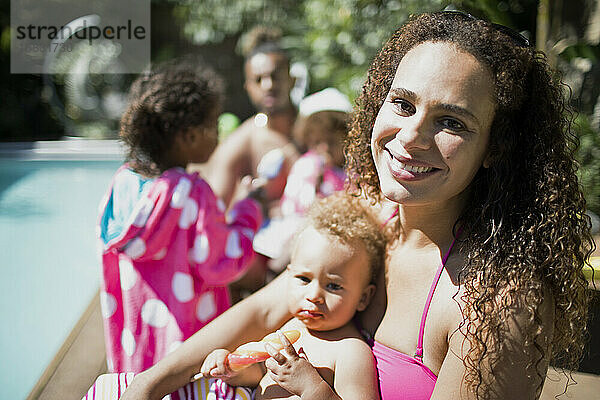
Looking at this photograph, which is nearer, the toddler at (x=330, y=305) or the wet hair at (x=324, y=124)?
the toddler at (x=330, y=305)

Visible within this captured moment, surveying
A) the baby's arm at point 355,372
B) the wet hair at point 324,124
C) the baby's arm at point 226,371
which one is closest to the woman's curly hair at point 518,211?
the baby's arm at point 355,372

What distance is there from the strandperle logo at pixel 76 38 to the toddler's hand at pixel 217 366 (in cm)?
583

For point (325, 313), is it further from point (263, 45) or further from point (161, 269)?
point (263, 45)

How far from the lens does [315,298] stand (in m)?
1.64

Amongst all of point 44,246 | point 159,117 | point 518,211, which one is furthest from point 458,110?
point 44,246

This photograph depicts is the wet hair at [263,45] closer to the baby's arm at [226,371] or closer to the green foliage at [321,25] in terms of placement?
the green foliage at [321,25]

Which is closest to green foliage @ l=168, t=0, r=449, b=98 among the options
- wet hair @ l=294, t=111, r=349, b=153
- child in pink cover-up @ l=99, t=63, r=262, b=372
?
wet hair @ l=294, t=111, r=349, b=153

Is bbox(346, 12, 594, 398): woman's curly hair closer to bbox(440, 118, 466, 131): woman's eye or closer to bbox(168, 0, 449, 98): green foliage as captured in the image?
bbox(440, 118, 466, 131): woman's eye

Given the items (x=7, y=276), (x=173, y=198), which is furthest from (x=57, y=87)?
(x=173, y=198)

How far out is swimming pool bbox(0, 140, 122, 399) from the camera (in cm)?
326

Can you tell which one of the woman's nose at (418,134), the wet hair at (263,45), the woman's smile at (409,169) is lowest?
the woman's smile at (409,169)

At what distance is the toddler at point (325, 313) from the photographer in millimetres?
1566

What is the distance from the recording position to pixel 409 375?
1.49 meters

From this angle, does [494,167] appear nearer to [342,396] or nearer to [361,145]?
[361,145]
